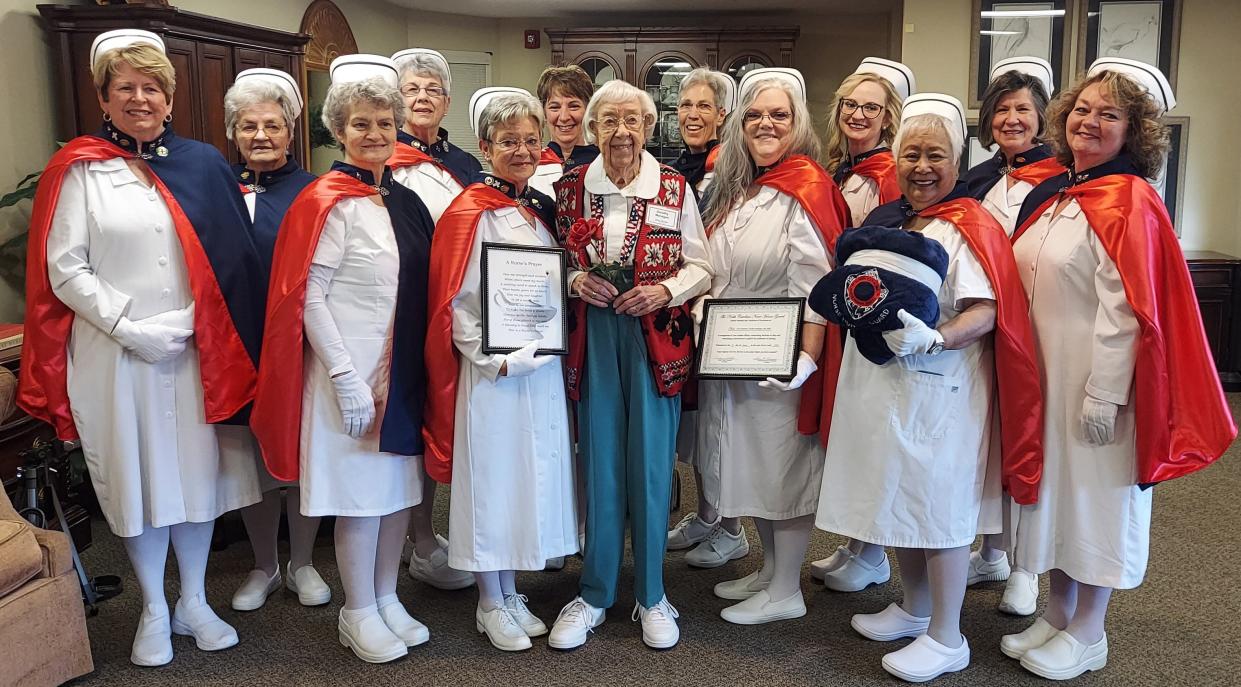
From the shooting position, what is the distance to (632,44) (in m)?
8.41

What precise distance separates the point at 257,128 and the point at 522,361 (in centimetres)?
115

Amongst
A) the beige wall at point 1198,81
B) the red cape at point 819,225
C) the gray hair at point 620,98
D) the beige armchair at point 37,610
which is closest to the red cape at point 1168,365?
the red cape at point 819,225

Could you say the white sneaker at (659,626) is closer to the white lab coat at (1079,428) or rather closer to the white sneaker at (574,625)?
the white sneaker at (574,625)

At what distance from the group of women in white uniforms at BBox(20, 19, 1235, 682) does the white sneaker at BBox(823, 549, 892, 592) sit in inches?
13.7

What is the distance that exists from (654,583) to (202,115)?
3621 millimetres

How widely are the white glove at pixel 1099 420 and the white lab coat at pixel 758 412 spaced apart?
690mm

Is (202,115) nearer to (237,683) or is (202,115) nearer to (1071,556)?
(237,683)

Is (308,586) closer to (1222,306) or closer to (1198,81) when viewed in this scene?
(1222,306)

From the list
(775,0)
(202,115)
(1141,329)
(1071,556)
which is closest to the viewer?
(1141,329)

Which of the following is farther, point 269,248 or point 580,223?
point 269,248

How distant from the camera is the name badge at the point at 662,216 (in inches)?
99.6

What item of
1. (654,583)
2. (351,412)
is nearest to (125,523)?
(351,412)

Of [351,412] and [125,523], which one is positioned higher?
[351,412]

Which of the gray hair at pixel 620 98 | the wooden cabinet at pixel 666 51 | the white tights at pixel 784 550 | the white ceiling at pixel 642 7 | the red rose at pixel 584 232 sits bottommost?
the white tights at pixel 784 550
